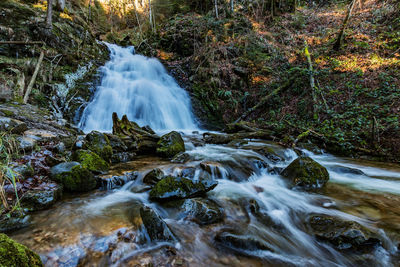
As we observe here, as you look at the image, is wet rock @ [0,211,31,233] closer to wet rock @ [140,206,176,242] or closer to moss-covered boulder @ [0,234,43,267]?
moss-covered boulder @ [0,234,43,267]

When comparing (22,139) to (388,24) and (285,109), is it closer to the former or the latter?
(285,109)

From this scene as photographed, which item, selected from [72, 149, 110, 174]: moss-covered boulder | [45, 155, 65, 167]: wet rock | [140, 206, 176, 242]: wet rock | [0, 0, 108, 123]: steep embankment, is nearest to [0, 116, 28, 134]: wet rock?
[45, 155, 65, 167]: wet rock

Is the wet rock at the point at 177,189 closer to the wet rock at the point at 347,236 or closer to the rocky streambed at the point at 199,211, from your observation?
the rocky streambed at the point at 199,211

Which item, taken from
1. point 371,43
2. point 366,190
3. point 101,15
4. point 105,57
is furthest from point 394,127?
point 101,15

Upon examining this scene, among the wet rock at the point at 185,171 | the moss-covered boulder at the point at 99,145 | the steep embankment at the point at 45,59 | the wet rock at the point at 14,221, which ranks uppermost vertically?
the steep embankment at the point at 45,59

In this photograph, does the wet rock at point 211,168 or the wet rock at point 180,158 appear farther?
the wet rock at point 180,158

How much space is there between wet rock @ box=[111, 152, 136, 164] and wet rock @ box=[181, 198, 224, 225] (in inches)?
121

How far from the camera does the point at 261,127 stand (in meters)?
9.60

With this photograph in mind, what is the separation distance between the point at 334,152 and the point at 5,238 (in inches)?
334

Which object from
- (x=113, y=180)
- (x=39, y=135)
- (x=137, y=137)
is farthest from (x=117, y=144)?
(x=113, y=180)

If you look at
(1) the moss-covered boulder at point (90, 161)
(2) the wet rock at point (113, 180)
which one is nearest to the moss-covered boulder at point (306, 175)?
(2) the wet rock at point (113, 180)

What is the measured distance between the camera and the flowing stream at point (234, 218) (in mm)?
2291

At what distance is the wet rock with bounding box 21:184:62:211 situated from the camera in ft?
9.22

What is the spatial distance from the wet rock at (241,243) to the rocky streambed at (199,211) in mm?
13
